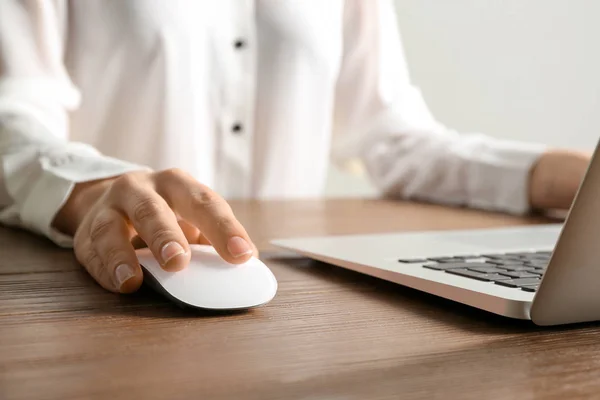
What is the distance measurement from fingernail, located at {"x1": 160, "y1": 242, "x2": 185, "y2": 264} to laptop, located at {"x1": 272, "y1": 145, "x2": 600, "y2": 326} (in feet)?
0.44

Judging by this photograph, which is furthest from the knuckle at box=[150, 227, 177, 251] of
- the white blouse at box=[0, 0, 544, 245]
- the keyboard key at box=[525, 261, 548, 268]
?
the white blouse at box=[0, 0, 544, 245]

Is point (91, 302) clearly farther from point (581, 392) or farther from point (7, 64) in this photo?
point (7, 64)

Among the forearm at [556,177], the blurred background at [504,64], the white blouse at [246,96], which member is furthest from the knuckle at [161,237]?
the blurred background at [504,64]

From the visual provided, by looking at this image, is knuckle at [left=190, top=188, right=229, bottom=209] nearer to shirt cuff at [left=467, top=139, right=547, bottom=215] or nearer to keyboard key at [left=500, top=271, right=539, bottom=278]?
keyboard key at [left=500, top=271, right=539, bottom=278]

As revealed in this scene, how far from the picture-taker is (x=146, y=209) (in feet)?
1.53

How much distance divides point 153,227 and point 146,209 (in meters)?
0.02

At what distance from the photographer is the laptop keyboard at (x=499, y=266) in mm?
417

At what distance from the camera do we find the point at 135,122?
1206 millimetres

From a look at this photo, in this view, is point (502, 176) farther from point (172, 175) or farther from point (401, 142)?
point (172, 175)

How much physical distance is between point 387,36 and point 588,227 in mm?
1135

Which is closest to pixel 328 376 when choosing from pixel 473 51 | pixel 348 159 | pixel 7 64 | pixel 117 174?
pixel 117 174

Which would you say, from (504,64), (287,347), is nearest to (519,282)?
(287,347)

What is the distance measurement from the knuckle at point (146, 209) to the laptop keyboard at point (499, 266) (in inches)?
6.8

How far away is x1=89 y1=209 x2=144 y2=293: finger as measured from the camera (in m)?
0.44
